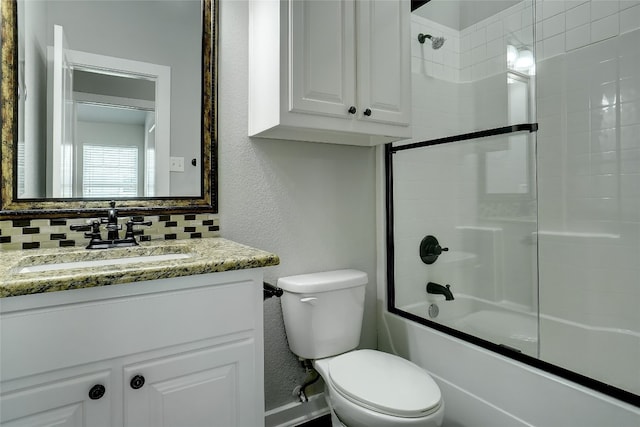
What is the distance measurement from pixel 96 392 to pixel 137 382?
0.09m

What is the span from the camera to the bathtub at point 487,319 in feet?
5.03

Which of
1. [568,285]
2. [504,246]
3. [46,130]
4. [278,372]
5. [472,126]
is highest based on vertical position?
[472,126]

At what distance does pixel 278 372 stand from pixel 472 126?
4.89 ft

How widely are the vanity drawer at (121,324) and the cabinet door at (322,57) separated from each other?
729 mm

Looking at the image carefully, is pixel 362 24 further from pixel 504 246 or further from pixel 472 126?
pixel 504 246

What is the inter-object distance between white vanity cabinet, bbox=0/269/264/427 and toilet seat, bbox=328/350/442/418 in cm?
34

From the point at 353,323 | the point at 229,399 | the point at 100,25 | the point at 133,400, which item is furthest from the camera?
the point at 353,323

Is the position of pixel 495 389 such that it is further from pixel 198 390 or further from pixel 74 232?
pixel 74 232

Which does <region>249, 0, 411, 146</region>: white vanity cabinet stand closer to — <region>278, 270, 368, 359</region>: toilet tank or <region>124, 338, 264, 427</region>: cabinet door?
<region>278, 270, 368, 359</region>: toilet tank

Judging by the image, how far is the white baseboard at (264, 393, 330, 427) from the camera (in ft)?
5.48

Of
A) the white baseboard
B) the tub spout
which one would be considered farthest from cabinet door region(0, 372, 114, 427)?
the tub spout

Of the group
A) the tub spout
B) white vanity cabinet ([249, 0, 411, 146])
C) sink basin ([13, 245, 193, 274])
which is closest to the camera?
sink basin ([13, 245, 193, 274])

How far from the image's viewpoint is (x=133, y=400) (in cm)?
91

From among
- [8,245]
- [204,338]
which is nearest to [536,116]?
[204,338]
